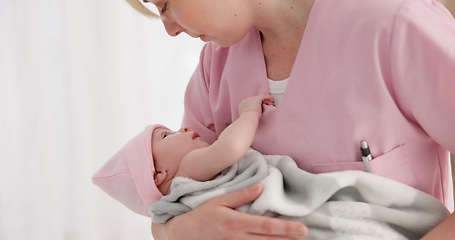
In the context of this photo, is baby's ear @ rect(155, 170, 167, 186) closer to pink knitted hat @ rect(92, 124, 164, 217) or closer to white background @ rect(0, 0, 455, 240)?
pink knitted hat @ rect(92, 124, 164, 217)

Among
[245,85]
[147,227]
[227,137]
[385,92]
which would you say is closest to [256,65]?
[245,85]

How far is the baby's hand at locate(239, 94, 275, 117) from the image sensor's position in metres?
1.20

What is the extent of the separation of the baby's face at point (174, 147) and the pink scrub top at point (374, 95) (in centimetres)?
16

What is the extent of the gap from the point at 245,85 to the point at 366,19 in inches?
12.9

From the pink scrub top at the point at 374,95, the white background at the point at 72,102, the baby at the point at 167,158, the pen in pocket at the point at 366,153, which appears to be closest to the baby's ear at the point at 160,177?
the baby at the point at 167,158

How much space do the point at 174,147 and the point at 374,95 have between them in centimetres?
46

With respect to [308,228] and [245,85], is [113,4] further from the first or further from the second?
[308,228]

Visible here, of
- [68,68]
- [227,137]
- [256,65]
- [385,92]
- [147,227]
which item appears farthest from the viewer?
[147,227]

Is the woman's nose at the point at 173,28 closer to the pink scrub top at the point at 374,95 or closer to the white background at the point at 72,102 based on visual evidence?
the pink scrub top at the point at 374,95

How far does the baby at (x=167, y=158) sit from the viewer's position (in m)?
1.17

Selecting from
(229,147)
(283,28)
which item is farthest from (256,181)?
(283,28)

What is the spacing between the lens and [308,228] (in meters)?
1.07

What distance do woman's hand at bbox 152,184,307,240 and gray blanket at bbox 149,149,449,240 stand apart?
2 centimetres

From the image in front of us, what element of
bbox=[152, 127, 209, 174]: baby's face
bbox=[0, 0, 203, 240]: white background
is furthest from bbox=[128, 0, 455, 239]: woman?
bbox=[0, 0, 203, 240]: white background
